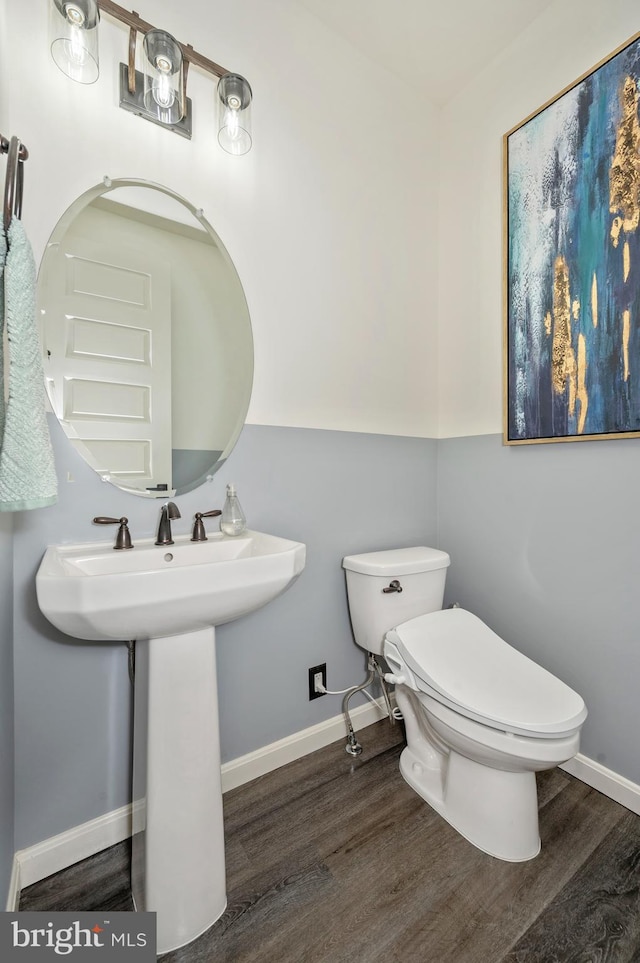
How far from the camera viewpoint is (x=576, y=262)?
1.38 metres

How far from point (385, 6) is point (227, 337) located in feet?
4.21

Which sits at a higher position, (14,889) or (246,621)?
(246,621)

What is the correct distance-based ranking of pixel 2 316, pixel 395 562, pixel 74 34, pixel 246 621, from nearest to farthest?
pixel 2 316, pixel 74 34, pixel 246 621, pixel 395 562

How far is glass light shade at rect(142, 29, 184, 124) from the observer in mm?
1110

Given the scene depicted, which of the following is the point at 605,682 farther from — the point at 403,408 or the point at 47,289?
the point at 47,289

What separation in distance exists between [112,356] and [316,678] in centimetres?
126

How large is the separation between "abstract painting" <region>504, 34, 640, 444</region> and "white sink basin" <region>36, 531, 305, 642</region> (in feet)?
3.43

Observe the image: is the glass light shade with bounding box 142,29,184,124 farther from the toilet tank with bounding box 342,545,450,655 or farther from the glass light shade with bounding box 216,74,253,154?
the toilet tank with bounding box 342,545,450,655

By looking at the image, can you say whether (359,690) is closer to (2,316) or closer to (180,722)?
(180,722)

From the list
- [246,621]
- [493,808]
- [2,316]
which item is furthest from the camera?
[246,621]

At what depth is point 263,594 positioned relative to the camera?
0.97m

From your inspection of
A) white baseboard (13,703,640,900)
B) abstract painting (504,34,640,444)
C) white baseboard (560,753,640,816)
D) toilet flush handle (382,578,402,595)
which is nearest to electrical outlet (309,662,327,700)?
white baseboard (13,703,640,900)

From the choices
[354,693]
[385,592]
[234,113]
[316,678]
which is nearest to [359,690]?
[354,693]

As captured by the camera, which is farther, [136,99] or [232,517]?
[232,517]
